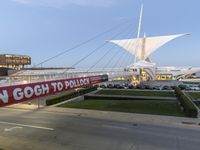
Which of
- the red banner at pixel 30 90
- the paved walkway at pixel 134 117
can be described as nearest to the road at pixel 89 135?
the paved walkway at pixel 134 117

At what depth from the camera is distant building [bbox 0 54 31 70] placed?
12062cm

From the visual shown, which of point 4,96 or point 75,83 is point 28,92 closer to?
point 4,96

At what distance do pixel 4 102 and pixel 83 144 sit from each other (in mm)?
7442

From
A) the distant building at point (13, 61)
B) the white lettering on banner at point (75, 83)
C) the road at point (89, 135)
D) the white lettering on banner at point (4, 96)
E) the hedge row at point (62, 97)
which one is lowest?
the road at point (89, 135)

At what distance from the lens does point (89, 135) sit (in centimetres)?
1942

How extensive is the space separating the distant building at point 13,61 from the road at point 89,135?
103 metres

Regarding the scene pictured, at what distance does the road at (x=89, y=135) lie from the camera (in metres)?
16.9

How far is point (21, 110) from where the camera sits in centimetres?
3197

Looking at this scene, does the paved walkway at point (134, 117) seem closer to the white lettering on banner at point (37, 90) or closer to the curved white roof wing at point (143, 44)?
the white lettering on banner at point (37, 90)

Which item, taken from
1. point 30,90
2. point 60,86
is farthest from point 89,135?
point 30,90

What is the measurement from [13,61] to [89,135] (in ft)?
378

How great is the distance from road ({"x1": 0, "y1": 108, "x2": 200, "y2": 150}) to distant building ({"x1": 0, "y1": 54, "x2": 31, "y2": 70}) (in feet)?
338

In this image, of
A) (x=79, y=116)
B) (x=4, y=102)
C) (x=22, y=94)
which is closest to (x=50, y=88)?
(x=22, y=94)

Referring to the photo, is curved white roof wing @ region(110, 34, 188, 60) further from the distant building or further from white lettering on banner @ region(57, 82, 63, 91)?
white lettering on banner @ region(57, 82, 63, 91)
